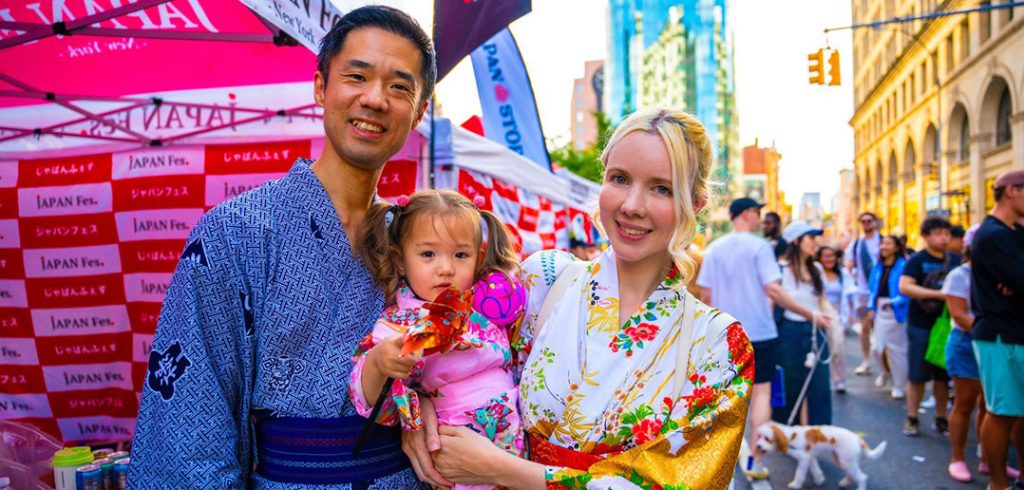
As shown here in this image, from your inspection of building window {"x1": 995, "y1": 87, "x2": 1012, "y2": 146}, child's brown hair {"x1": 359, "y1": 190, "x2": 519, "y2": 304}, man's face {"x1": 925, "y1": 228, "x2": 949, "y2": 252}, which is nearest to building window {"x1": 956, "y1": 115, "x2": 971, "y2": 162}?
building window {"x1": 995, "y1": 87, "x2": 1012, "y2": 146}

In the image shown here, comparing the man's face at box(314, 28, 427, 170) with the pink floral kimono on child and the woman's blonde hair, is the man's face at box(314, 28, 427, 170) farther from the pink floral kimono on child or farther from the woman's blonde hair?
the woman's blonde hair

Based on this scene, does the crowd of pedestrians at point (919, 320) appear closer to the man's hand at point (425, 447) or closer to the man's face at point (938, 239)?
the man's face at point (938, 239)

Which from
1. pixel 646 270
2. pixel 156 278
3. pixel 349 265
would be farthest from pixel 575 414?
pixel 156 278

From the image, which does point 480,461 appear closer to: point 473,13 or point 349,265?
point 349,265

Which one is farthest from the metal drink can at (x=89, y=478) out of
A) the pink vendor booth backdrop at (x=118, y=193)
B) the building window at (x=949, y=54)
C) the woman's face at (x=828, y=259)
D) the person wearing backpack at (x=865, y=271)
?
the building window at (x=949, y=54)

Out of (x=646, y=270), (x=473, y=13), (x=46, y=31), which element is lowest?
(x=646, y=270)

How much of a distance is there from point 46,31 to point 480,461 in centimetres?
255

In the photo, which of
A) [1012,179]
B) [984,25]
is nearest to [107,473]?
[1012,179]

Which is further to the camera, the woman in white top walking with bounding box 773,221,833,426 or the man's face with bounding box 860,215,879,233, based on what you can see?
the man's face with bounding box 860,215,879,233

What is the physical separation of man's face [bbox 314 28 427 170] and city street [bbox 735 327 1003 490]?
4.18 m

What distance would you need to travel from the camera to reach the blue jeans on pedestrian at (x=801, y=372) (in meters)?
5.30

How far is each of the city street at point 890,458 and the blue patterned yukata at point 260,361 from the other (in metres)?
4.06

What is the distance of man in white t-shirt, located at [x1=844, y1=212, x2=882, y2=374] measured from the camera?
30.8ft

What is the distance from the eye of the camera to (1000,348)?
4113 millimetres
